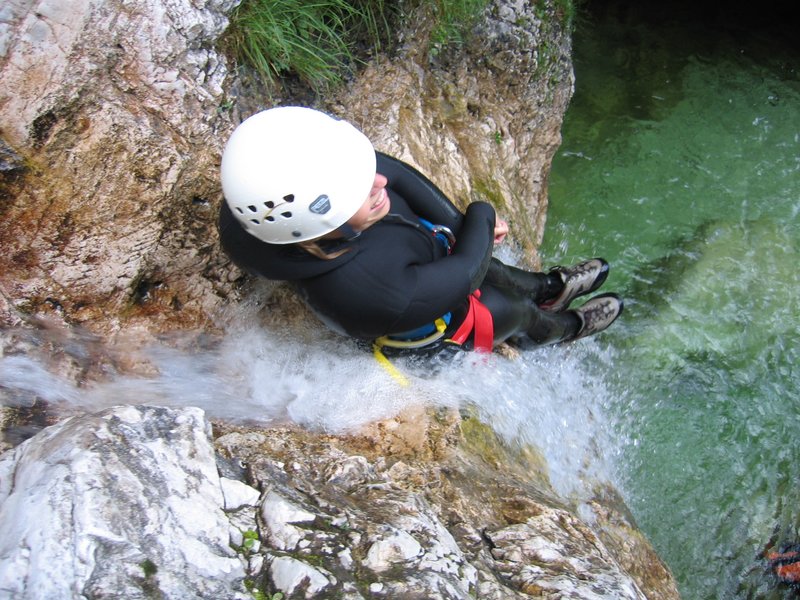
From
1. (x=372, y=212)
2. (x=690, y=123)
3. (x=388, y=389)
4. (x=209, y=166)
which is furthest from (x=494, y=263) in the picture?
(x=690, y=123)

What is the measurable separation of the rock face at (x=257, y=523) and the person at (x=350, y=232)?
63 cm

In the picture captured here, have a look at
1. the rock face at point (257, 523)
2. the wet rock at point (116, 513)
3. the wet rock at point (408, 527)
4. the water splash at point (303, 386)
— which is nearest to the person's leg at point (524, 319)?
the water splash at point (303, 386)

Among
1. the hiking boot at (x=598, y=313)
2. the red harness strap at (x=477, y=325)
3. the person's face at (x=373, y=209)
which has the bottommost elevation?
the hiking boot at (x=598, y=313)

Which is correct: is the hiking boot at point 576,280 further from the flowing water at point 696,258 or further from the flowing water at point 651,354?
the flowing water at point 696,258

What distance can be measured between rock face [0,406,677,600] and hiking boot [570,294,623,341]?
61.4 inches

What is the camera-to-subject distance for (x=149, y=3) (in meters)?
2.94

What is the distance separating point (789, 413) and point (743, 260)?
3.93 feet

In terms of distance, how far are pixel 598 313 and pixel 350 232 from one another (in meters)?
2.41

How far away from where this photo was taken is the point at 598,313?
4.32 meters

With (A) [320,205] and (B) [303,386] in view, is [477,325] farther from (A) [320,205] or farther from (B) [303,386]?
(A) [320,205]

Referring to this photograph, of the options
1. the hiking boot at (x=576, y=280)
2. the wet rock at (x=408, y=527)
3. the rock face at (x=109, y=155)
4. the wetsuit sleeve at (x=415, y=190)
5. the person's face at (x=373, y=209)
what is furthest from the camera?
the hiking boot at (x=576, y=280)

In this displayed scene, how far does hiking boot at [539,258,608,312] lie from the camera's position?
4.23m

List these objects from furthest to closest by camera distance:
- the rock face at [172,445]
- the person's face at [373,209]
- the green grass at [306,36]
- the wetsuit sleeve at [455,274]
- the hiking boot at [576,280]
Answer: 1. the hiking boot at [576,280]
2. the green grass at [306,36]
3. the wetsuit sleeve at [455,274]
4. the person's face at [373,209]
5. the rock face at [172,445]

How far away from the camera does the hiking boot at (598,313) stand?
Answer: 4262mm
